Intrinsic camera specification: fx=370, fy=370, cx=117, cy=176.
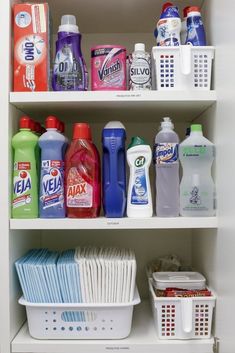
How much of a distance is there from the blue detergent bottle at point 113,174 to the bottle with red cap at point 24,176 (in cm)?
21

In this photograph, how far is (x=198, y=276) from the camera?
45.7 inches

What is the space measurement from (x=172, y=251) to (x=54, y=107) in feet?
2.29

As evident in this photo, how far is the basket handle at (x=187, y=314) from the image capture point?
1.02 m

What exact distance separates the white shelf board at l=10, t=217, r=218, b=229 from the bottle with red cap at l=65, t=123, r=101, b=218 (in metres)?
0.04

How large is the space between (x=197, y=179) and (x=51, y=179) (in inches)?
16.8

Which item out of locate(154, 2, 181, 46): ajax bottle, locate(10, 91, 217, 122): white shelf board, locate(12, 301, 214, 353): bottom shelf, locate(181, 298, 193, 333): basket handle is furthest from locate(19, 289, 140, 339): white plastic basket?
locate(154, 2, 181, 46): ajax bottle

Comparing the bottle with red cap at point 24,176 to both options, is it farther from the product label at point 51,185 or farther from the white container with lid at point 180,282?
the white container with lid at point 180,282

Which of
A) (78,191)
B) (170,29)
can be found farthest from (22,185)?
(170,29)

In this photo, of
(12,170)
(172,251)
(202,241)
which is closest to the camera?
(12,170)

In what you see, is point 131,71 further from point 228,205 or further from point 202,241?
point 202,241

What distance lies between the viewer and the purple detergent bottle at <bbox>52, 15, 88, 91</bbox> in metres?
1.09

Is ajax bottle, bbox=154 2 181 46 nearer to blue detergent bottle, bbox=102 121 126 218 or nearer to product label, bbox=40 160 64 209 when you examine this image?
blue detergent bottle, bbox=102 121 126 218

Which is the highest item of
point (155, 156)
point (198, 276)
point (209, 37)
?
point (209, 37)

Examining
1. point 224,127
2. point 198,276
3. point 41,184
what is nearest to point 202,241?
point 198,276
